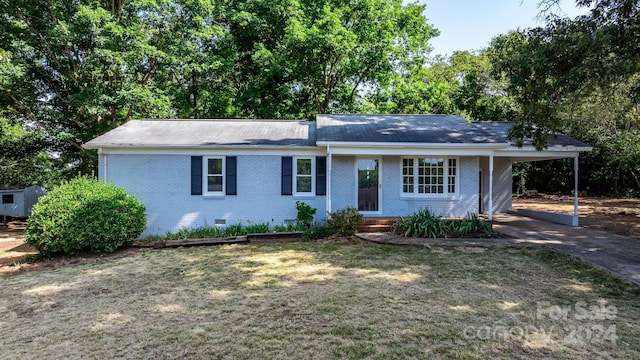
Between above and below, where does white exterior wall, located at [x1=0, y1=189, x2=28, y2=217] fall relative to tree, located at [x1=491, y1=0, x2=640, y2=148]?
below

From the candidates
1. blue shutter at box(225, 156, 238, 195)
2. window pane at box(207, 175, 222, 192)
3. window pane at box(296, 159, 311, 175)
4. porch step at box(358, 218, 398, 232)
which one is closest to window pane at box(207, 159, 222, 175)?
window pane at box(207, 175, 222, 192)

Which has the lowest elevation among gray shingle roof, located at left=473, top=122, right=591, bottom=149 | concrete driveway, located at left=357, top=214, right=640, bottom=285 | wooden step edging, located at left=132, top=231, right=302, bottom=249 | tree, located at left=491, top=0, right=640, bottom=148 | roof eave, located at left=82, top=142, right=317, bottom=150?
wooden step edging, located at left=132, top=231, right=302, bottom=249

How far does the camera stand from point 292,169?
440 inches

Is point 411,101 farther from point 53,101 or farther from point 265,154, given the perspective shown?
point 53,101

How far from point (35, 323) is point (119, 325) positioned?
121 centimetres

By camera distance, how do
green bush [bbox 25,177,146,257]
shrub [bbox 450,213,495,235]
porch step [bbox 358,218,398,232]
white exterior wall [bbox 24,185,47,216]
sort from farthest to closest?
white exterior wall [bbox 24,185,47,216] < porch step [bbox 358,218,398,232] < shrub [bbox 450,213,495,235] < green bush [bbox 25,177,146,257]

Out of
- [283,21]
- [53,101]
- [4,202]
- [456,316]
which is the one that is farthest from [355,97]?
[4,202]

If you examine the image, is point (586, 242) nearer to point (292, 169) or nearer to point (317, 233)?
point (317, 233)

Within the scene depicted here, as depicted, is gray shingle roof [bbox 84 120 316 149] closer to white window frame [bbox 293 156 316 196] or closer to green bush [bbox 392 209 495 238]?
white window frame [bbox 293 156 316 196]

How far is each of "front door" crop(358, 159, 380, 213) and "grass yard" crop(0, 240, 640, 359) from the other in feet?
13.5

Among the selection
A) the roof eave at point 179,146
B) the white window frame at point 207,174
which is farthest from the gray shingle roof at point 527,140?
the white window frame at point 207,174

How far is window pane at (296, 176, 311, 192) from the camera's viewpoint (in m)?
11.3

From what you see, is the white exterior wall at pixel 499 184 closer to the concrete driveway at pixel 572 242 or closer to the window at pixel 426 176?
the concrete driveway at pixel 572 242

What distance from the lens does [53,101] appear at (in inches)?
629
